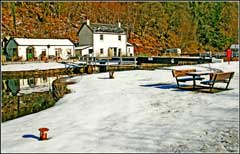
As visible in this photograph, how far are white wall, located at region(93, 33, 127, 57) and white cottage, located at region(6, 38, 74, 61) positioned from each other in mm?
4848

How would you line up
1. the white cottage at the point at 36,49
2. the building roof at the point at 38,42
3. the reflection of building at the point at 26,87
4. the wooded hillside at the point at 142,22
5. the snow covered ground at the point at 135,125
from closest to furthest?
the snow covered ground at the point at 135,125 < the reflection of building at the point at 26,87 < the white cottage at the point at 36,49 < the building roof at the point at 38,42 < the wooded hillside at the point at 142,22

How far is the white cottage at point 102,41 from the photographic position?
52.8 meters

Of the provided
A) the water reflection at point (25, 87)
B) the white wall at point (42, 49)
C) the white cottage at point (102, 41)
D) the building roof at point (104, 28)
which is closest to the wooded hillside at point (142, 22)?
the white cottage at point (102, 41)

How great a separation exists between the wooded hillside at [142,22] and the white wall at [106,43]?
7.37 meters

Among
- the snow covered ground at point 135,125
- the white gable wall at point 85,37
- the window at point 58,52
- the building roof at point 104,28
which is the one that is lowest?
the snow covered ground at point 135,125

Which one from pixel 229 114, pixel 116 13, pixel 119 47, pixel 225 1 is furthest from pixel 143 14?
pixel 229 114

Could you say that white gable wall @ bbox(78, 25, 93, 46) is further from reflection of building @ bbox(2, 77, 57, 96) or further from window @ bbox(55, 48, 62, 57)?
reflection of building @ bbox(2, 77, 57, 96)

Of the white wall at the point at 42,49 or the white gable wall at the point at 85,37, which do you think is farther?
the white gable wall at the point at 85,37

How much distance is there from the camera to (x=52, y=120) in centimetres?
876

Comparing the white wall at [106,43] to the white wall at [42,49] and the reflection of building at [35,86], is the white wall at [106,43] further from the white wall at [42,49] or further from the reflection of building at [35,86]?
the reflection of building at [35,86]

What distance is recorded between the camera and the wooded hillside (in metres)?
64.4

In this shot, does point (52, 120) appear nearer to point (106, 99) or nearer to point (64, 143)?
point (64, 143)

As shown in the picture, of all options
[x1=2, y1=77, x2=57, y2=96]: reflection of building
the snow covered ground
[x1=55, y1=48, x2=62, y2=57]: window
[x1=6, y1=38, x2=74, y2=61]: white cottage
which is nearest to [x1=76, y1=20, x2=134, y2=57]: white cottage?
[x1=6, y1=38, x2=74, y2=61]: white cottage

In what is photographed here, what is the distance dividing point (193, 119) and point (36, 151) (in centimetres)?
383
